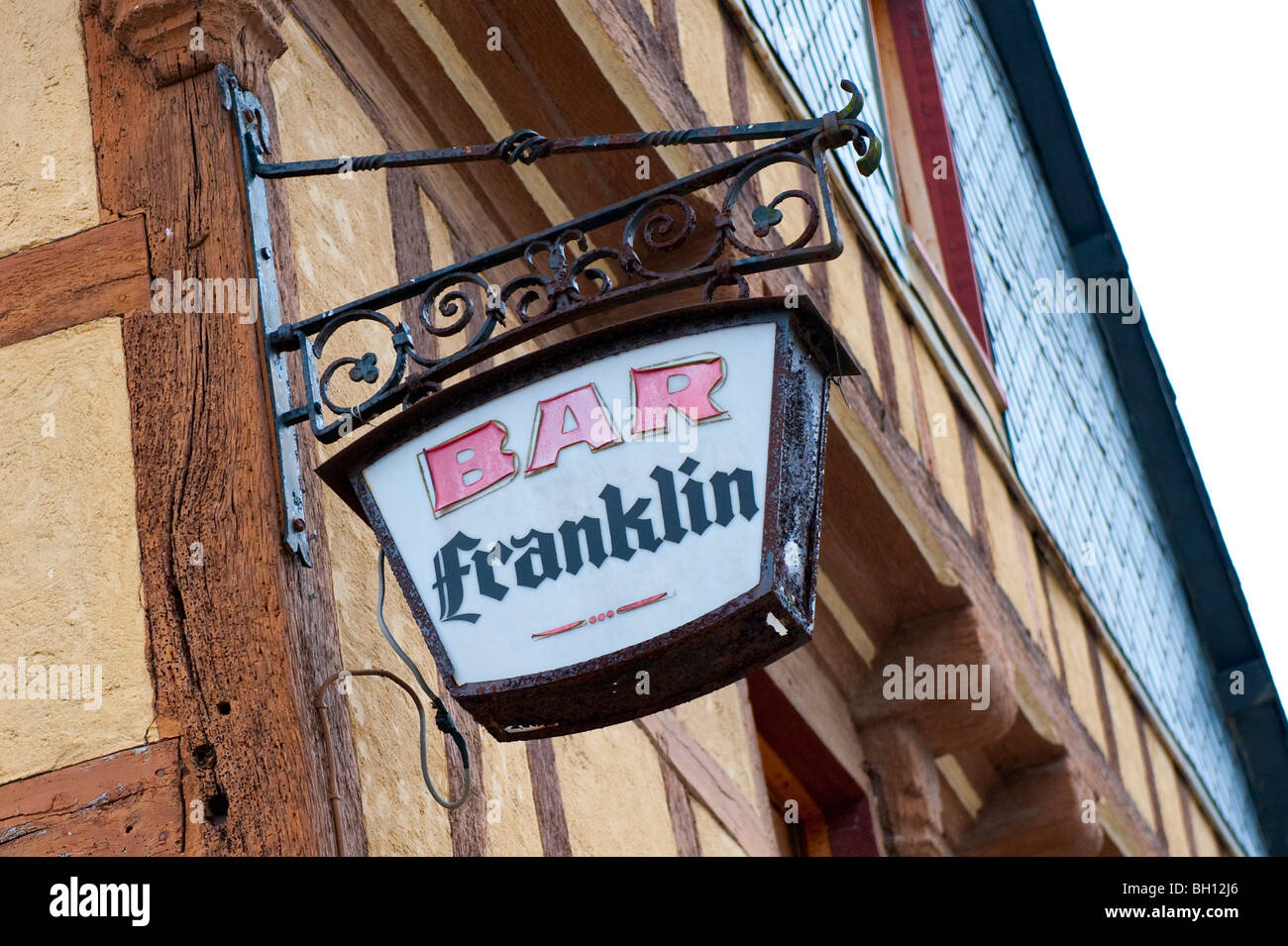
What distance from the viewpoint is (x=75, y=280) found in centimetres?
320

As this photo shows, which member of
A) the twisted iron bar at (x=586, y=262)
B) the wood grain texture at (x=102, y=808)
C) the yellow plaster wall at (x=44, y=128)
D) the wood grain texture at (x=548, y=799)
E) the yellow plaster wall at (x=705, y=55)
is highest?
the yellow plaster wall at (x=705, y=55)

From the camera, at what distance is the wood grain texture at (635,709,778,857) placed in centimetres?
448

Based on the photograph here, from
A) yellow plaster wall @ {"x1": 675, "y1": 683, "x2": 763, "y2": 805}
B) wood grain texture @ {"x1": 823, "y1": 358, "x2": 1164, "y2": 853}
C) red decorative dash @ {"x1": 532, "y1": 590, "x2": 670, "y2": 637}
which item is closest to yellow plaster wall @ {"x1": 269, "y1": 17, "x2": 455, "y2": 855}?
red decorative dash @ {"x1": 532, "y1": 590, "x2": 670, "y2": 637}

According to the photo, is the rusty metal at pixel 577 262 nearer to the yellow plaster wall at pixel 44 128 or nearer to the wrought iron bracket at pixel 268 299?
the wrought iron bracket at pixel 268 299

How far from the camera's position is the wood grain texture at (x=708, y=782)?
4477mm

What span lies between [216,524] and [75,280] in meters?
0.55

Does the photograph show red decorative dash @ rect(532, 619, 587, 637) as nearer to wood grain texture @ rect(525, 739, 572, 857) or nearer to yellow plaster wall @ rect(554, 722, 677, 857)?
wood grain texture @ rect(525, 739, 572, 857)

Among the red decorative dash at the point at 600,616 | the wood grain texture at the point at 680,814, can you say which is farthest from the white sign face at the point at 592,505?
the wood grain texture at the point at 680,814

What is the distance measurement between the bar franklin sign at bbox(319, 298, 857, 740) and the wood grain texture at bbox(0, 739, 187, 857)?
45cm

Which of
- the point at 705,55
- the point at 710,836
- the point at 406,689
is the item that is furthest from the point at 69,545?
the point at 705,55

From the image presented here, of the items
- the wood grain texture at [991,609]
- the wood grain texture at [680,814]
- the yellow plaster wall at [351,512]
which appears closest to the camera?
the yellow plaster wall at [351,512]

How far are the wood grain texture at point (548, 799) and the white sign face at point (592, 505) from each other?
1167 mm

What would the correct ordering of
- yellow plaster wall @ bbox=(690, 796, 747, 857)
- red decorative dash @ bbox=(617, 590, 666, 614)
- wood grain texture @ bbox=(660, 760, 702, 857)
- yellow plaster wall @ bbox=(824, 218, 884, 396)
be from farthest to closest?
yellow plaster wall @ bbox=(824, 218, 884, 396) → yellow plaster wall @ bbox=(690, 796, 747, 857) → wood grain texture @ bbox=(660, 760, 702, 857) → red decorative dash @ bbox=(617, 590, 666, 614)
